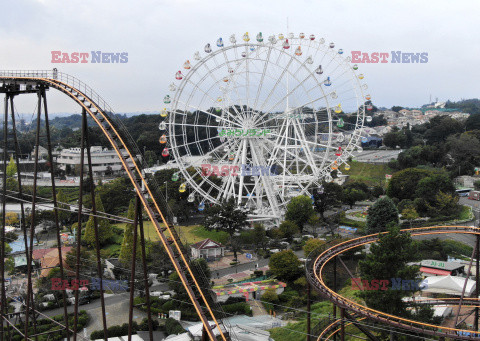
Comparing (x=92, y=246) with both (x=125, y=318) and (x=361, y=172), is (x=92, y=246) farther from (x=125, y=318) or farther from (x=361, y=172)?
(x=361, y=172)

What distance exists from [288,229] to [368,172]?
37659 millimetres

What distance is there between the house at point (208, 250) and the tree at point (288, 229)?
5.23 metres

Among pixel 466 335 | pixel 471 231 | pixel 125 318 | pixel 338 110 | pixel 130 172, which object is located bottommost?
pixel 125 318

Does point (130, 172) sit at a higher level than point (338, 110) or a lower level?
lower

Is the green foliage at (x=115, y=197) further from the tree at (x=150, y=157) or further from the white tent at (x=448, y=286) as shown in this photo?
the white tent at (x=448, y=286)

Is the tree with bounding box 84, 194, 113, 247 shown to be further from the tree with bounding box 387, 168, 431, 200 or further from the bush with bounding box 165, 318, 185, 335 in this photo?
the tree with bounding box 387, 168, 431, 200

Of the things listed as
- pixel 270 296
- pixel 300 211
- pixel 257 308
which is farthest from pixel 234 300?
pixel 300 211

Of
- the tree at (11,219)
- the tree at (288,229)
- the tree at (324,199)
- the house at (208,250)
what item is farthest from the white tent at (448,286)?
the tree at (11,219)

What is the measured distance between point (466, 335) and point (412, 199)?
37183mm

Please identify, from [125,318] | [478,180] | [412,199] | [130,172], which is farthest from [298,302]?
[478,180]

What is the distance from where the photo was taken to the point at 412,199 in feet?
167

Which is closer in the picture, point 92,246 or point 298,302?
point 298,302

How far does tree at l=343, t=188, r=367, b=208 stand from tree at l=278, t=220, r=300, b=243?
14261mm

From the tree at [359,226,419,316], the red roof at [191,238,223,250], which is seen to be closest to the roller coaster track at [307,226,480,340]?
the tree at [359,226,419,316]
